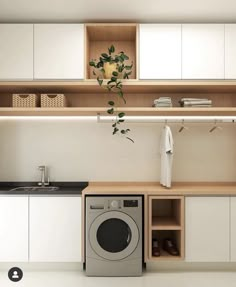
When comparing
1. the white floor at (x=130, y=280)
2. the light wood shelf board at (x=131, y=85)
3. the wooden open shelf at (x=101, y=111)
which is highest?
the light wood shelf board at (x=131, y=85)

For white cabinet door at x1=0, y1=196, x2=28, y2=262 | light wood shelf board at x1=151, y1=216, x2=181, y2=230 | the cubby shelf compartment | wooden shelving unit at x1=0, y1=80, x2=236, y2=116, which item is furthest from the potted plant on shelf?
white cabinet door at x1=0, y1=196, x2=28, y2=262

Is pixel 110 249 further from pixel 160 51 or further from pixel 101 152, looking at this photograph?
pixel 160 51

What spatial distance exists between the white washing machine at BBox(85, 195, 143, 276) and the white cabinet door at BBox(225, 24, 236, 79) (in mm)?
1617

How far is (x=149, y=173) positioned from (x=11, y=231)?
64.8 inches

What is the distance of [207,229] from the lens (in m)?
2.97

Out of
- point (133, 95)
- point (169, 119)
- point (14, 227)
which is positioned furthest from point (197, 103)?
point (14, 227)

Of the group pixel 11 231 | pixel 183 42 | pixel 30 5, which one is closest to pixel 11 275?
pixel 11 231

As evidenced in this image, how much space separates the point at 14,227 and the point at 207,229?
1.96m

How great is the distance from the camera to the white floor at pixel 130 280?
9.08ft

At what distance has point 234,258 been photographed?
298 centimetres

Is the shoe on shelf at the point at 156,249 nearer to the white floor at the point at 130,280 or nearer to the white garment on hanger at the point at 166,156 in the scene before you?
the white floor at the point at 130,280

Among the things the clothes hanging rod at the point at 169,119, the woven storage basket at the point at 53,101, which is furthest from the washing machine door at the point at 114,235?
the woven storage basket at the point at 53,101

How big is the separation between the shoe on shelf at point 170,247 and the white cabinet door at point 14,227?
4.88ft

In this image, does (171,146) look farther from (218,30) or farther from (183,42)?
(218,30)
